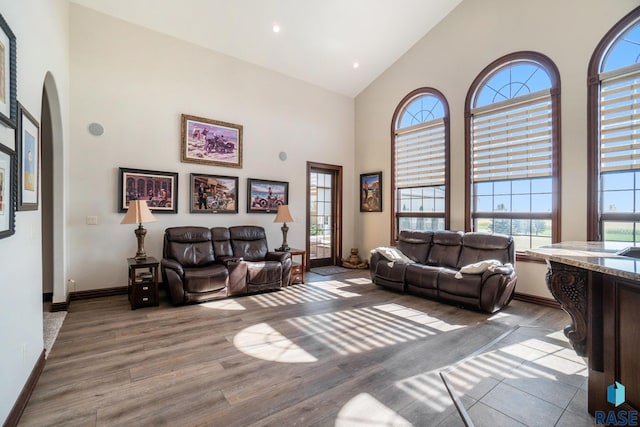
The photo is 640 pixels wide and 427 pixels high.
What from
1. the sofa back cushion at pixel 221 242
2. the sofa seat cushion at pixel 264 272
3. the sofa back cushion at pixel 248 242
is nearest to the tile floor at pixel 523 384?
the sofa seat cushion at pixel 264 272

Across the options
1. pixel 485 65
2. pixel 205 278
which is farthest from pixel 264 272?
pixel 485 65

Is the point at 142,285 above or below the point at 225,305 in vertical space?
above

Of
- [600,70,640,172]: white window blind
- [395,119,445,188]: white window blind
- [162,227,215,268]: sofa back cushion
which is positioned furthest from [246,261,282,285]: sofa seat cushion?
[600,70,640,172]: white window blind

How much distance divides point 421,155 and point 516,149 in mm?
1630

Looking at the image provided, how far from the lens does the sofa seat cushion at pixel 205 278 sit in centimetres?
397

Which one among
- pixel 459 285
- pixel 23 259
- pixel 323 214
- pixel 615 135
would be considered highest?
pixel 615 135

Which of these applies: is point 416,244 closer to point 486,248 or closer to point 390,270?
point 390,270

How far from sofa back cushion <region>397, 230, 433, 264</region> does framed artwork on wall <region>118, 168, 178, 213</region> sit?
3.96 m

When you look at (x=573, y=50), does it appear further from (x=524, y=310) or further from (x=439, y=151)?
(x=524, y=310)

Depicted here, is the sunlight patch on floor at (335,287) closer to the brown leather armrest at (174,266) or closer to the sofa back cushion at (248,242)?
the sofa back cushion at (248,242)

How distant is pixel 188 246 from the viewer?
15.0 feet

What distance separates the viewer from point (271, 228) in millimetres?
5961

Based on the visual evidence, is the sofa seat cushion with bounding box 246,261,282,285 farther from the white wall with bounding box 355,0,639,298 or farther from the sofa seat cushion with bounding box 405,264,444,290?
the white wall with bounding box 355,0,639,298

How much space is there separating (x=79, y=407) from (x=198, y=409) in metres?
0.78
